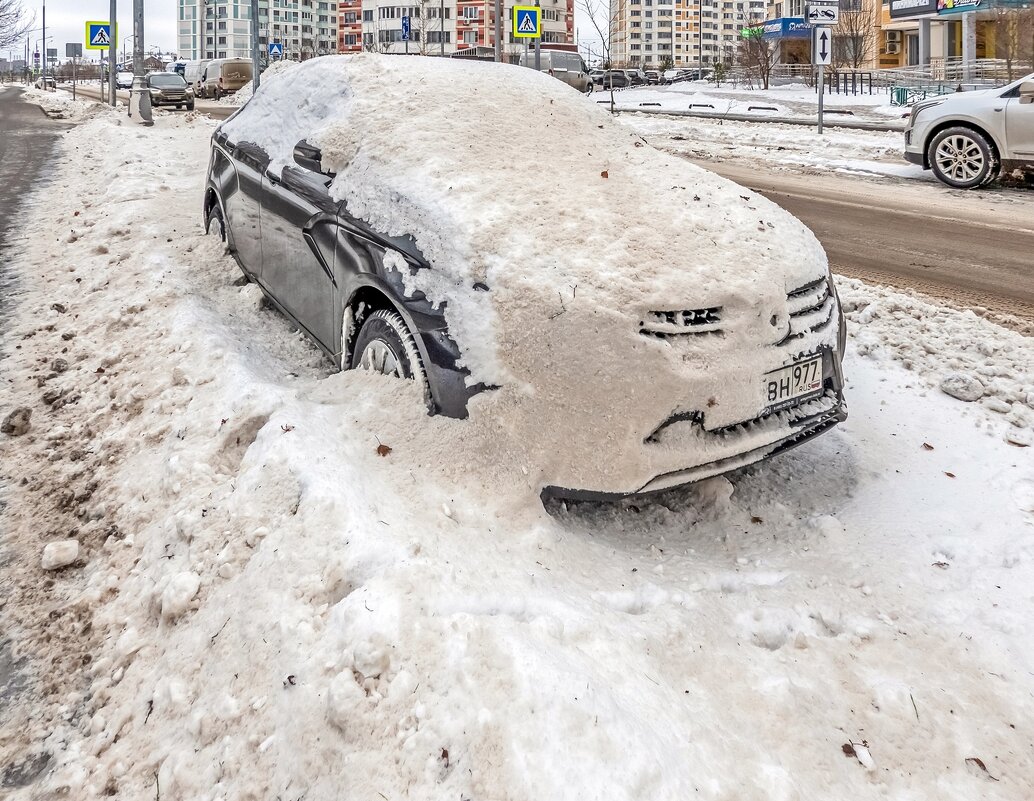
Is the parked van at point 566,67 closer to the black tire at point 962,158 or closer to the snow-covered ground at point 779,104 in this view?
the snow-covered ground at point 779,104

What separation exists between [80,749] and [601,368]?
Answer: 1884 mm

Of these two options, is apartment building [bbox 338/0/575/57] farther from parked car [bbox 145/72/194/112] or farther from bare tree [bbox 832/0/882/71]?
parked car [bbox 145/72/194/112]

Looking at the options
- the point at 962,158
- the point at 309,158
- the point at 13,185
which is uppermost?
the point at 962,158

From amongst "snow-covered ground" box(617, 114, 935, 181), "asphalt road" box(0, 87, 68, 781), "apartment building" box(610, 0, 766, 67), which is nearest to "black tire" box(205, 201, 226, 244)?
"asphalt road" box(0, 87, 68, 781)

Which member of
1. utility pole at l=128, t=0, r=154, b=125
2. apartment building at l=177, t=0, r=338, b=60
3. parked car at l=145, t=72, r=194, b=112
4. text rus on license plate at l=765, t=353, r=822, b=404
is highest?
apartment building at l=177, t=0, r=338, b=60

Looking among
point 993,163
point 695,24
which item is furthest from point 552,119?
point 695,24

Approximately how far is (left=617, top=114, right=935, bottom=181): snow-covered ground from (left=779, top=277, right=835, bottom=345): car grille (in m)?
10.8

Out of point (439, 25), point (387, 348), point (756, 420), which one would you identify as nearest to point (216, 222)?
point (387, 348)

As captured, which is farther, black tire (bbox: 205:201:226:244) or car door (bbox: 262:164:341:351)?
black tire (bbox: 205:201:226:244)

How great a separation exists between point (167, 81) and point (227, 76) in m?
14.7

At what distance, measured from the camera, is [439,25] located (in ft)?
282

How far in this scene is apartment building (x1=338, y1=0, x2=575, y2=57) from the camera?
275 ft

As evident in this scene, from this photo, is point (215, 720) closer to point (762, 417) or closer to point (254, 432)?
point (254, 432)

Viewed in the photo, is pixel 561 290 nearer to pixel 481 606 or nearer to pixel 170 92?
pixel 481 606
